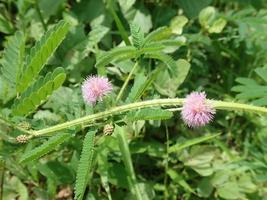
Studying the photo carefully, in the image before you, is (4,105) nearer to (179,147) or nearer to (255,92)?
(179,147)

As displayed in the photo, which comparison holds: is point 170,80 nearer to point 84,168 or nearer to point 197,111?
point 197,111

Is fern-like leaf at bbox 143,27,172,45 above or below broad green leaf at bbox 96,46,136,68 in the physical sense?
below

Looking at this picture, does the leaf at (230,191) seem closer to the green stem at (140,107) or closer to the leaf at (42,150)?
the green stem at (140,107)

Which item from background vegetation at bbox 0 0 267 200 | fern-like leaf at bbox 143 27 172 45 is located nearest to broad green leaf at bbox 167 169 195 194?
background vegetation at bbox 0 0 267 200

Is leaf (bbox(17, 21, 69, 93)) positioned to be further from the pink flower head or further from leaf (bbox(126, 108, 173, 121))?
leaf (bbox(126, 108, 173, 121))

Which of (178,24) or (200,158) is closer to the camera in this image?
(200,158)

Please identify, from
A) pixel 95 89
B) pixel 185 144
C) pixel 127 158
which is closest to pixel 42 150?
pixel 95 89

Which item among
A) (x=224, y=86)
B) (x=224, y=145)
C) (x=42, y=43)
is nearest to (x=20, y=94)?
(x=42, y=43)
